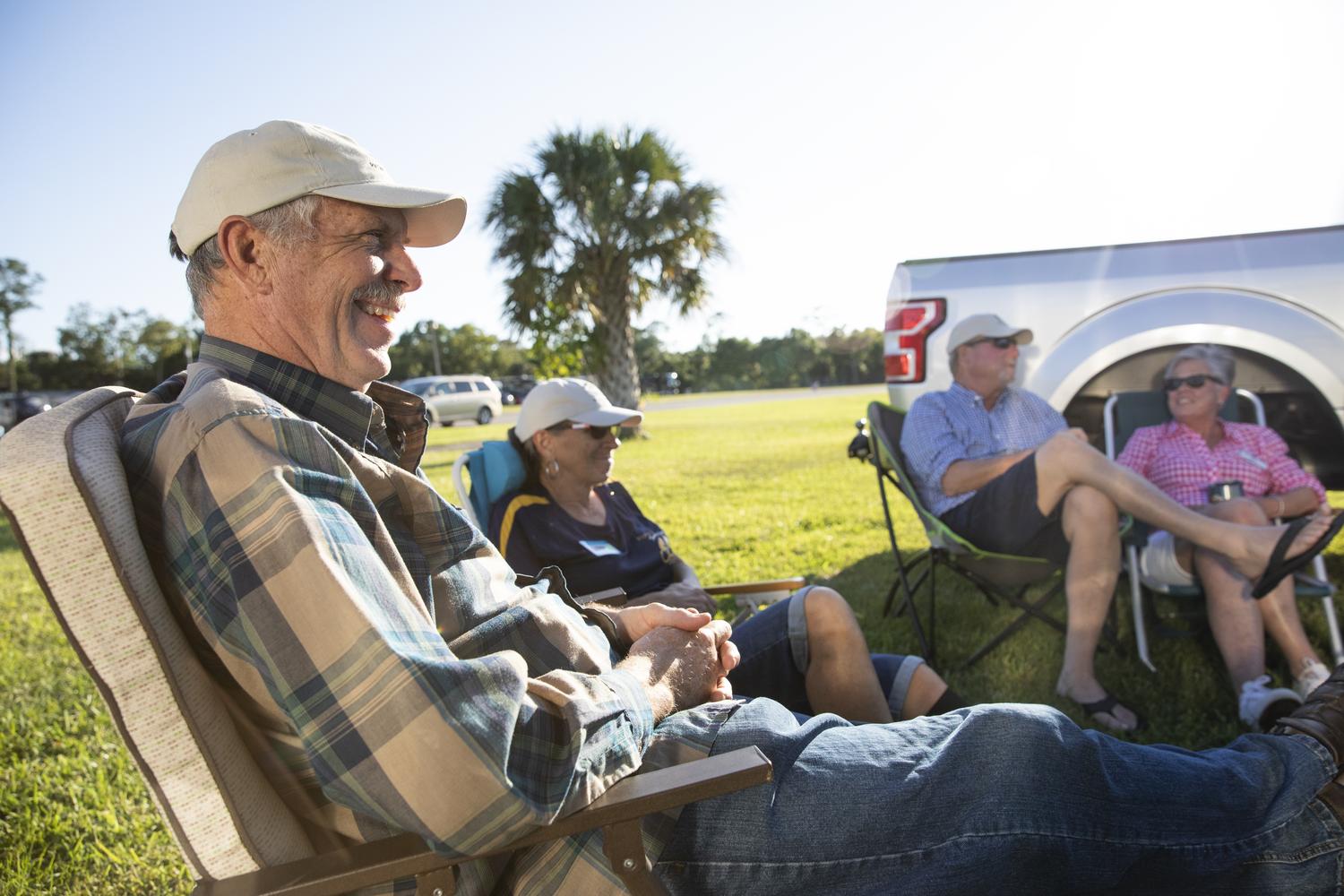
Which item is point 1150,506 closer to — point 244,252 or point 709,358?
point 244,252

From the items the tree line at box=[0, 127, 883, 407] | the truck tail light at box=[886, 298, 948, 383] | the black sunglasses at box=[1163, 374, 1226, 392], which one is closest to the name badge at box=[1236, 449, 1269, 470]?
the black sunglasses at box=[1163, 374, 1226, 392]

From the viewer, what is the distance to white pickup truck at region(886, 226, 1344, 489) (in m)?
4.18

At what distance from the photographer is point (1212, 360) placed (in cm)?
389

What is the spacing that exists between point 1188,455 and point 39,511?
4.15 m

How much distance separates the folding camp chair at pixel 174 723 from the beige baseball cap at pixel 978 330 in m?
3.41

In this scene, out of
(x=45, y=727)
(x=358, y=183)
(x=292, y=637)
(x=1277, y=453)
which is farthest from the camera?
(x=1277, y=453)

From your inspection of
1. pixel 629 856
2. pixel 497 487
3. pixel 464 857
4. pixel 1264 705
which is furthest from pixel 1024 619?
pixel 464 857

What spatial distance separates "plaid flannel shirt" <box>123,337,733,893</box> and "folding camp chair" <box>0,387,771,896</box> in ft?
0.14

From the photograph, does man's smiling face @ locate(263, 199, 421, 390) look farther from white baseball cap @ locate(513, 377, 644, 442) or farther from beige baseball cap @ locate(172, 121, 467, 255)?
white baseball cap @ locate(513, 377, 644, 442)

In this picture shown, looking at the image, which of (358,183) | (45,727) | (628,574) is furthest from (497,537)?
(45,727)

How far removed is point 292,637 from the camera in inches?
43.4

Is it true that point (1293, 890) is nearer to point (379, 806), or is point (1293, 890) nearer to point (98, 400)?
point (379, 806)

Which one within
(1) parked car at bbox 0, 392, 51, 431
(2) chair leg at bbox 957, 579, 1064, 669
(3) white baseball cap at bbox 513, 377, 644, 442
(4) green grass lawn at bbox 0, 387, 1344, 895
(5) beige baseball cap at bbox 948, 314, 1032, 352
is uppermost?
(5) beige baseball cap at bbox 948, 314, 1032, 352

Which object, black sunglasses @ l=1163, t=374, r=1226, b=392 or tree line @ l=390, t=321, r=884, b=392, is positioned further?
tree line @ l=390, t=321, r=884, b=392
